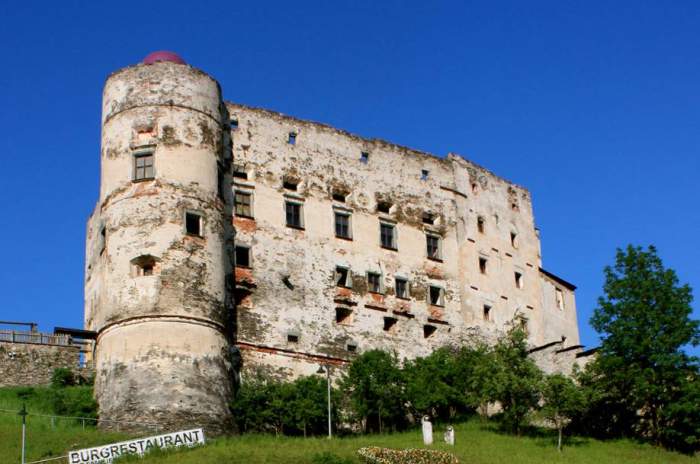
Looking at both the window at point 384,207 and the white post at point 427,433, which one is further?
the window at point 384,207

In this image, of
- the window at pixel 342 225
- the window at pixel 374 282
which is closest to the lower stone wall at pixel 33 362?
the window at pixel 342 225

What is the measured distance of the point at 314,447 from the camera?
47.4 metres

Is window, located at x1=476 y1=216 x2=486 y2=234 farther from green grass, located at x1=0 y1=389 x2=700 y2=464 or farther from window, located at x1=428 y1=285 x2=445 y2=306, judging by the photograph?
green grass, located at x1=0 y1=389 x2=700 y2=464

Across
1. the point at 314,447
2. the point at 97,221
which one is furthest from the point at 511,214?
the point at 314,447

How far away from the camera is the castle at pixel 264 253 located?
53.3m

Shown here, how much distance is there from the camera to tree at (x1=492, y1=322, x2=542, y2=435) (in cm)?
5422

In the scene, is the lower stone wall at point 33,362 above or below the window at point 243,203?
below

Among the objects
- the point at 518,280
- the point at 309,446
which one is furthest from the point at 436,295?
the point at 309,446

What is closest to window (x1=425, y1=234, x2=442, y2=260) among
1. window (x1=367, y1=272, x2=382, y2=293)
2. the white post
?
window (x1=367, y1=272, x2=382, y2=293)

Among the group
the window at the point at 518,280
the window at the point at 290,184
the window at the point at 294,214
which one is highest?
the window at the point at 290,184

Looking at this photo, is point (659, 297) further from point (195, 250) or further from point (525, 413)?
point (195, 250)

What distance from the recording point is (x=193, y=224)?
5612 cm

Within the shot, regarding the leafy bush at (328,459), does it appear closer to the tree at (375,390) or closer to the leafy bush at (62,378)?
the tree at (375,390)

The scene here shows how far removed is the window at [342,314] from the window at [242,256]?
17.7 ft
